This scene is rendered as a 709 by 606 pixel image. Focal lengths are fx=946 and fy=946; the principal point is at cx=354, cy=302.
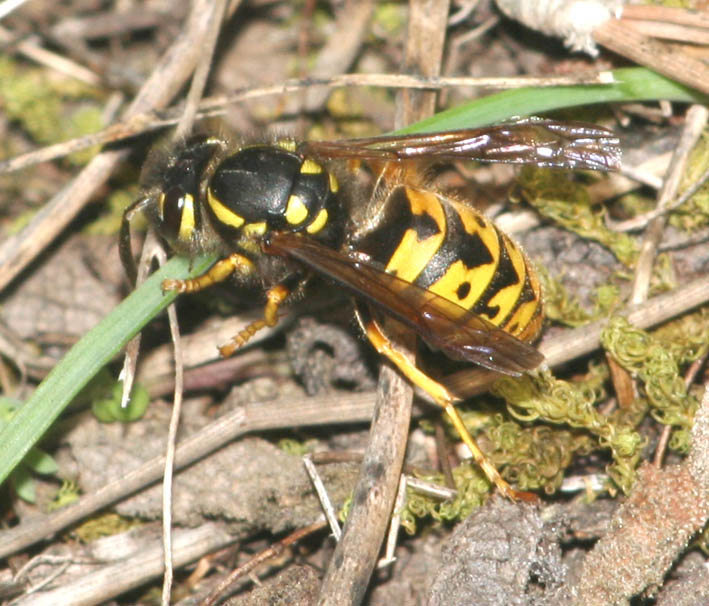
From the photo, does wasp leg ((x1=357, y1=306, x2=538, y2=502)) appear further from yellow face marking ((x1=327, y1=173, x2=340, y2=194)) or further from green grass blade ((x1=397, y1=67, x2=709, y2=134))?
green grass blade ((x1=397, y1=67, x2=709, y2=134))

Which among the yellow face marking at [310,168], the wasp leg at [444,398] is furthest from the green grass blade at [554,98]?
the wasp leg at [444,398]

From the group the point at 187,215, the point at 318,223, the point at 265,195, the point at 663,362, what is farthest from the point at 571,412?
the point at 187,215

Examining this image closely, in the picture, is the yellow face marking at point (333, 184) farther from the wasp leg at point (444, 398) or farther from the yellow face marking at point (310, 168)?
the wasp leg at point (444, 398)

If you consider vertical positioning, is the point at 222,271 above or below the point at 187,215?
below

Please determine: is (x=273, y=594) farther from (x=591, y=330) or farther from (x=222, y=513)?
(x=591, y=330)

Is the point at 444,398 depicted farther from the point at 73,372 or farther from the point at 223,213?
the point at 73,372

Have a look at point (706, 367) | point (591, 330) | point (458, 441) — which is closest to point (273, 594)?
point (458, 441)

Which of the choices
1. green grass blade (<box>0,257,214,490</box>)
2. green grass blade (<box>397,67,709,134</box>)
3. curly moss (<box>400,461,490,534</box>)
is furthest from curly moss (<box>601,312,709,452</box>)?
green grass blade (<box>0,257,214,490</box>)
